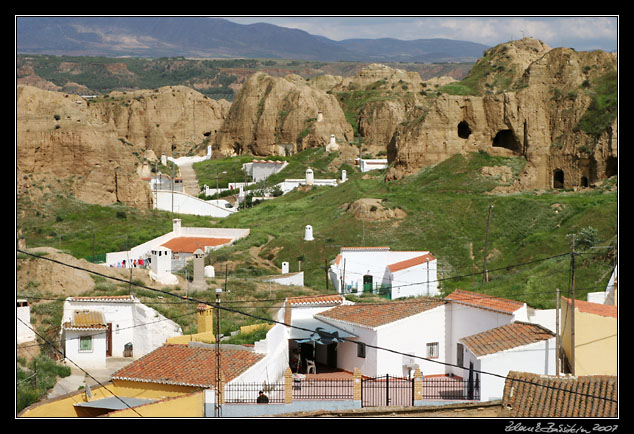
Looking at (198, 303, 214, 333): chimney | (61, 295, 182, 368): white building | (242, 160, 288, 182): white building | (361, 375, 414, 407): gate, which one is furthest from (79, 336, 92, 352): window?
(242, 160, 288, 182): white building

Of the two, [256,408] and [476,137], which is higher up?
[476,137]

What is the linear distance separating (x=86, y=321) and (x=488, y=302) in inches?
408

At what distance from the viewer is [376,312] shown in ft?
77.9

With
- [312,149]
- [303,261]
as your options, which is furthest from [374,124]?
[303,261]

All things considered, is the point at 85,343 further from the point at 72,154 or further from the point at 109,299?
the point at 72,154

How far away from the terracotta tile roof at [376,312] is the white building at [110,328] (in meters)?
4.28

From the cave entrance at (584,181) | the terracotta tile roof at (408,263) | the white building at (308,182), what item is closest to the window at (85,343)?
the terracotta tile roof at (408,263)

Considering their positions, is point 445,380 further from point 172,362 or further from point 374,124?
point 374,124

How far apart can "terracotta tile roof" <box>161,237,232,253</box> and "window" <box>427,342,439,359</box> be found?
24008mm

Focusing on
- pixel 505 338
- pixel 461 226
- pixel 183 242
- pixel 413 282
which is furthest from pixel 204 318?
pixel 183 242

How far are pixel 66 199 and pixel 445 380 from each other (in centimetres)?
3909

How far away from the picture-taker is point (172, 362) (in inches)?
808

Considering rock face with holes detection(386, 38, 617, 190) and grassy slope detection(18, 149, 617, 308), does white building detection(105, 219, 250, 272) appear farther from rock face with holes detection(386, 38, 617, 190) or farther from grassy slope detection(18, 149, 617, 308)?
rock face with holes detection(386, 38, 617, 190)

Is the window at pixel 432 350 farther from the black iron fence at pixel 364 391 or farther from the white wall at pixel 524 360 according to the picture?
the white wall at pixel 524 360
